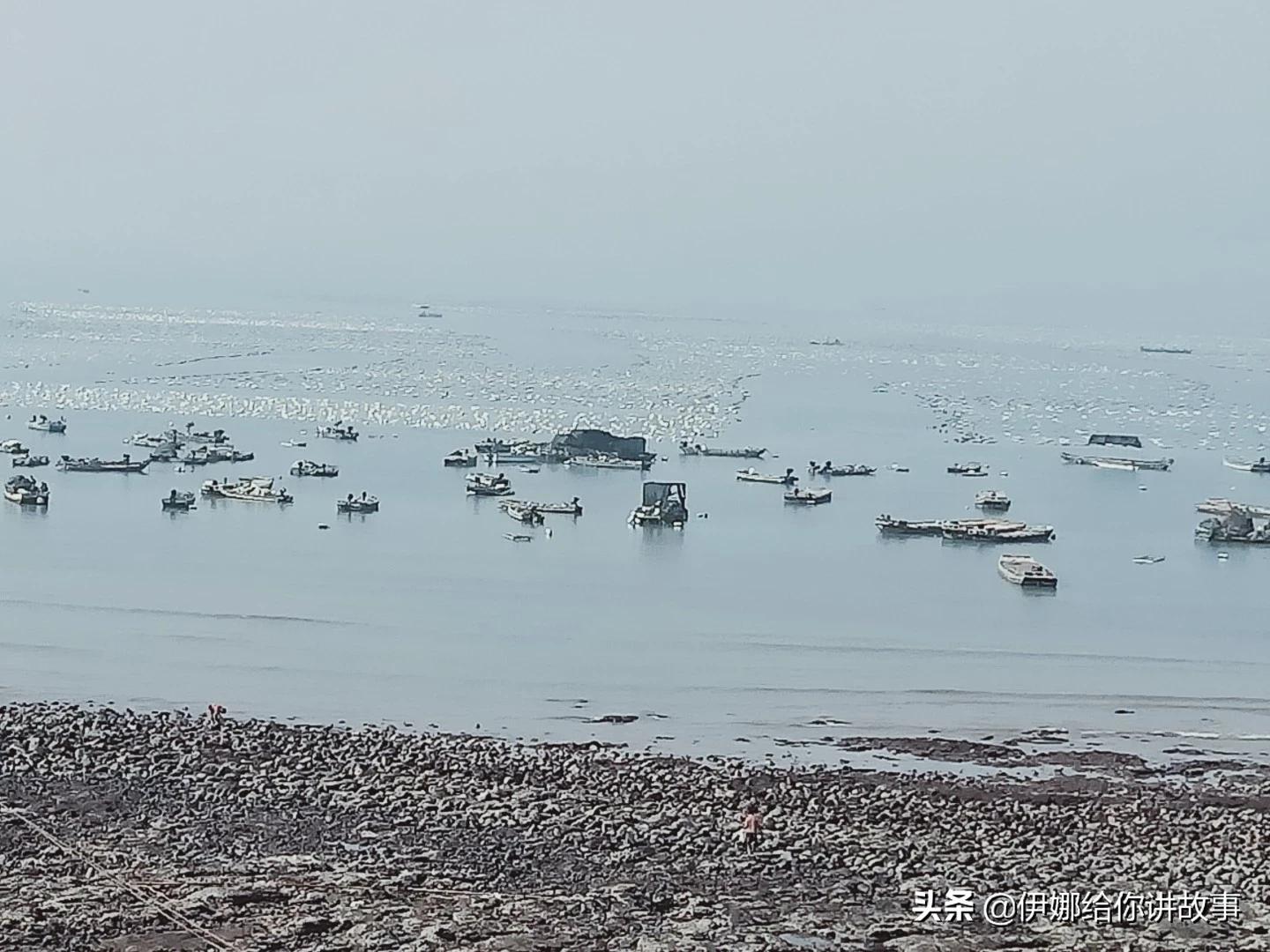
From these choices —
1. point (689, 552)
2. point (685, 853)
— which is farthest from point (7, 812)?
point (689, 552)

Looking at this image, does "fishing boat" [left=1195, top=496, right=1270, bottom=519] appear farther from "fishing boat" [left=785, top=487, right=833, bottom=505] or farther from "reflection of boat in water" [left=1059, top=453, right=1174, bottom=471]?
"fishing boat" [left=785, top=487, right=833, bottom=505]

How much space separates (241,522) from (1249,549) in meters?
13.5

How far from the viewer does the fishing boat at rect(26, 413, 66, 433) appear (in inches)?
1272

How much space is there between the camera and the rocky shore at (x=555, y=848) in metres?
7.73

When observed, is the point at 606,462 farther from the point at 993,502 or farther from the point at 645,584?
the point at 645,584

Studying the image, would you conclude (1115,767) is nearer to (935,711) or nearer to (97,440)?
(935,711)

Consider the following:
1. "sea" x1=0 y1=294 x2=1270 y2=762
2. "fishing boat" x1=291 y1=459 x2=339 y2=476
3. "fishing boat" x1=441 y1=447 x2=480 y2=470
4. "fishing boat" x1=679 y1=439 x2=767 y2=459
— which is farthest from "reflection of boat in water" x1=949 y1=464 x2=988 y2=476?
"fishing boat" x1=291 y1=459 x2=339 y2=476

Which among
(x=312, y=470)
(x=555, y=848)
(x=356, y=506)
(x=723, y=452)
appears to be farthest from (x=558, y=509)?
(x=555, y=848)

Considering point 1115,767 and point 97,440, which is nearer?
point 1115,767

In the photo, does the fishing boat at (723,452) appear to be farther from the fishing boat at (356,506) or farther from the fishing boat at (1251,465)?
the fishing boat at (1251,465)

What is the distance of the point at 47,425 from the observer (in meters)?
32.6

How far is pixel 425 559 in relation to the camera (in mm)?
20594

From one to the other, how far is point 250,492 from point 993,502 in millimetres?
10872

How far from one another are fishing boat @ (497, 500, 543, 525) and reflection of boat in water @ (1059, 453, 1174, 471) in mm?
12485
